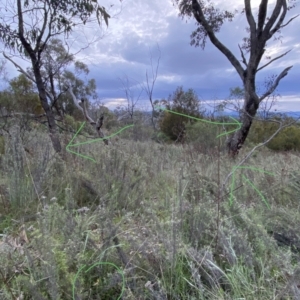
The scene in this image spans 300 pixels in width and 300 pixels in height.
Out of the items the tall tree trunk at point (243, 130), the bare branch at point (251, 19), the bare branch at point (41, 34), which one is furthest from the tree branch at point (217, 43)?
the bare branch at point (41, 34)

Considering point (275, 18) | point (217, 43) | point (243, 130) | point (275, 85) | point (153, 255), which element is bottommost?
point (153, 255)

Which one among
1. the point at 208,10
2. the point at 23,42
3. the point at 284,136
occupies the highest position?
the point at 208,10

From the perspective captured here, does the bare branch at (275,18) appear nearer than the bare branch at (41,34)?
No

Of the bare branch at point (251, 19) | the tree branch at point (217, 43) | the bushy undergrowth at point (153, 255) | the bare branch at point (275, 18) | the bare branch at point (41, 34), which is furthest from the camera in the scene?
the tree branch at point (217, 43)

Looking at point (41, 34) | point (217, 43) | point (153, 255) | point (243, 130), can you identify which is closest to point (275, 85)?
point (243, 130)

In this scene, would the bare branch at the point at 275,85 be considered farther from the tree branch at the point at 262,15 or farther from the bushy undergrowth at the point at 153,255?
the bushy undergrowth at the point at 153,255

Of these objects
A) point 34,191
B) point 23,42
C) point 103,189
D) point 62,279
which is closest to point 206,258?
point 62,279

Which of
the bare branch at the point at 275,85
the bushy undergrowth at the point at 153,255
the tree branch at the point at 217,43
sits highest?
the tree branch at the point at 217,43

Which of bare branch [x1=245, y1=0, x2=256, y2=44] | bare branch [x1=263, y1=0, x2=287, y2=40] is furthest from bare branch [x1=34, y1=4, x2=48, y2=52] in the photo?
bare branch [x1=263, y1=0, x2=287, y2=40]

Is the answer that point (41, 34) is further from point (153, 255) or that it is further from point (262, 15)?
point (262, 15)

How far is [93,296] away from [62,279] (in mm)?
169

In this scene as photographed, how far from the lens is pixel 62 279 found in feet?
4.01

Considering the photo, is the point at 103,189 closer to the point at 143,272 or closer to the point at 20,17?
the point at 143,272

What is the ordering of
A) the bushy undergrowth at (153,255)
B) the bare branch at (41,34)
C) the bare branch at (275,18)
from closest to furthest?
the bushy undergrowth at (153,255), the bare branch at (41,34), the bare branch at (275,18)
